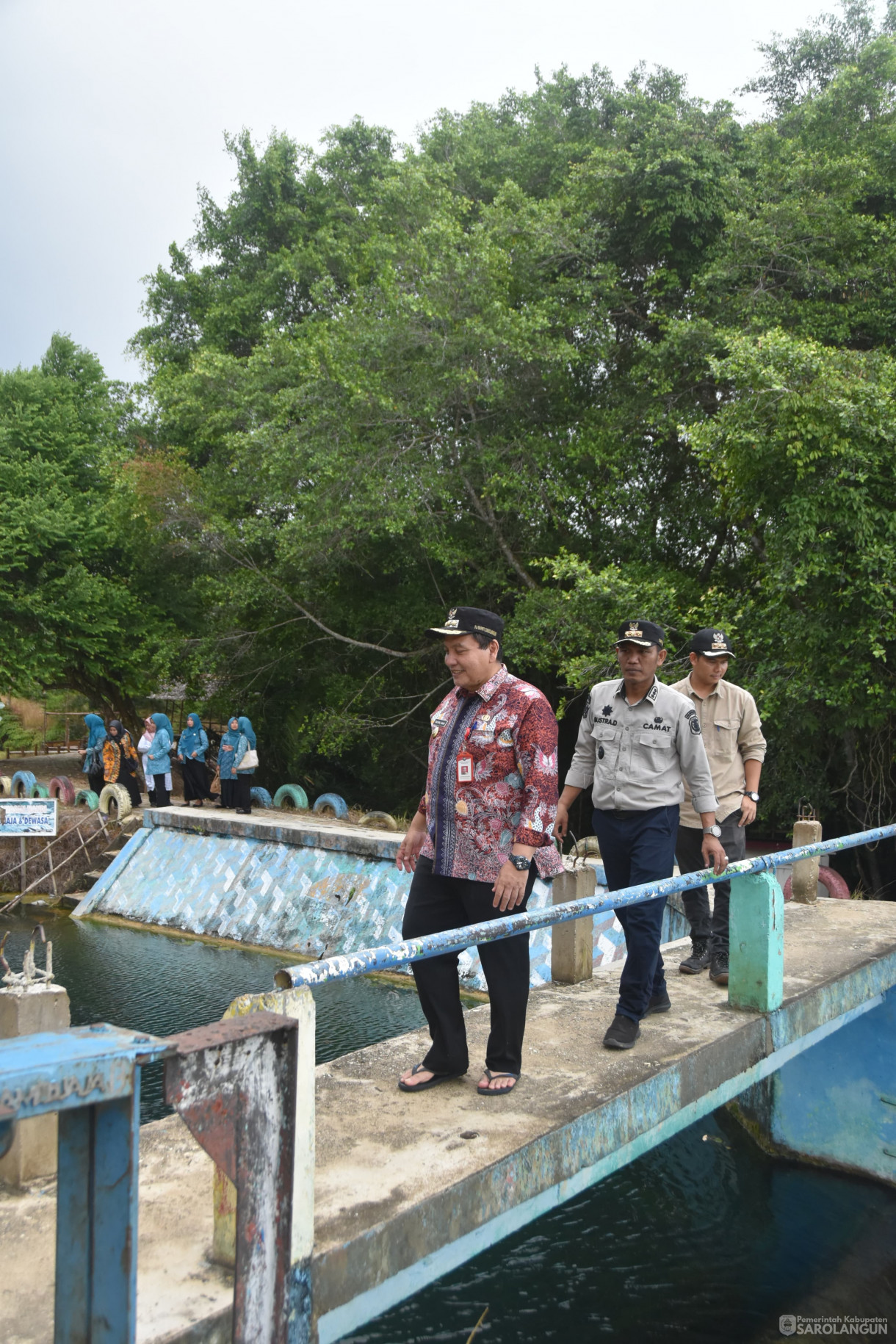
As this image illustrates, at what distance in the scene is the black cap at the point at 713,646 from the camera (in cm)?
437

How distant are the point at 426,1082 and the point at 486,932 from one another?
0.82 m

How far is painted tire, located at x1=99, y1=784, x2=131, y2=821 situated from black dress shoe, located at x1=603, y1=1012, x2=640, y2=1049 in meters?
12.3

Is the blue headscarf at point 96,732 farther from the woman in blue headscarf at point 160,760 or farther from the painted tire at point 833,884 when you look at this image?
the painted tire at point 833,884

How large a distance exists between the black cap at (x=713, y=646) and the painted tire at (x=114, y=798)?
1199cm

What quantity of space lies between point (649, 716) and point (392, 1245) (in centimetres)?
202

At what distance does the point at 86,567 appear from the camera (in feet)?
72.5

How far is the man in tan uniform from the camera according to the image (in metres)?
4.48

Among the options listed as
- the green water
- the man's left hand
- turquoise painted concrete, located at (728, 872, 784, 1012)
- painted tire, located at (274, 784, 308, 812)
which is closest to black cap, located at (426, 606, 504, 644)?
the man's left hand

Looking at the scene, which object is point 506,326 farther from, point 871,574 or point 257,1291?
point 257,1291

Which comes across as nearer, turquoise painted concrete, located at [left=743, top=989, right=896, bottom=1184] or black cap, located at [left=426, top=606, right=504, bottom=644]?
black cap, located at [left=426, top=606, right=504, bottom=644]

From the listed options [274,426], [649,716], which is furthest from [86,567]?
[649,716]


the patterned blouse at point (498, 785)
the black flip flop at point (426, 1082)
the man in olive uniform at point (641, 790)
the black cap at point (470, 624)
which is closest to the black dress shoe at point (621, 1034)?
the man in olive uniform at point (641, 790)

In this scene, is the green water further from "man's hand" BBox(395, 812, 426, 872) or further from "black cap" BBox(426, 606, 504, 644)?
"black cap" BBox(426, 606, 504, 644)

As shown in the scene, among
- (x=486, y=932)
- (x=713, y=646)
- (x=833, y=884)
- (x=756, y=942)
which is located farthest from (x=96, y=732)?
(x=486, y=932)
